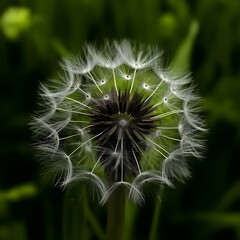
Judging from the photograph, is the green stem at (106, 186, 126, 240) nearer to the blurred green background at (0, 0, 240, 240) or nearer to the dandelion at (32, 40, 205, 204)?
the dandelion at (32, 40, 205, 204)

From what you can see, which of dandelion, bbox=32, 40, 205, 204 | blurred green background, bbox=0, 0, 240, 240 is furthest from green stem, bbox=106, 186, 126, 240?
blurred green background, bbox=0, 0, 240, 240

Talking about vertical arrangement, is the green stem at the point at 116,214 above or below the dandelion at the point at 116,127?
below

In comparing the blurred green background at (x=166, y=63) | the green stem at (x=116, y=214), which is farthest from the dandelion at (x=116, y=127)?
the blurred green background at (x=166, y=63)

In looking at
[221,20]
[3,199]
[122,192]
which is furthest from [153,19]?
[122,192]

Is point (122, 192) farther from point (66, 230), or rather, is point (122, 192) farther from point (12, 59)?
point (12, 59)

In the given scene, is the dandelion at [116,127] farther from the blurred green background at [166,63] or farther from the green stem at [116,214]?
the blurred green background at [166,63]

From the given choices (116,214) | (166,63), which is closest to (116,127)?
(116,214)
